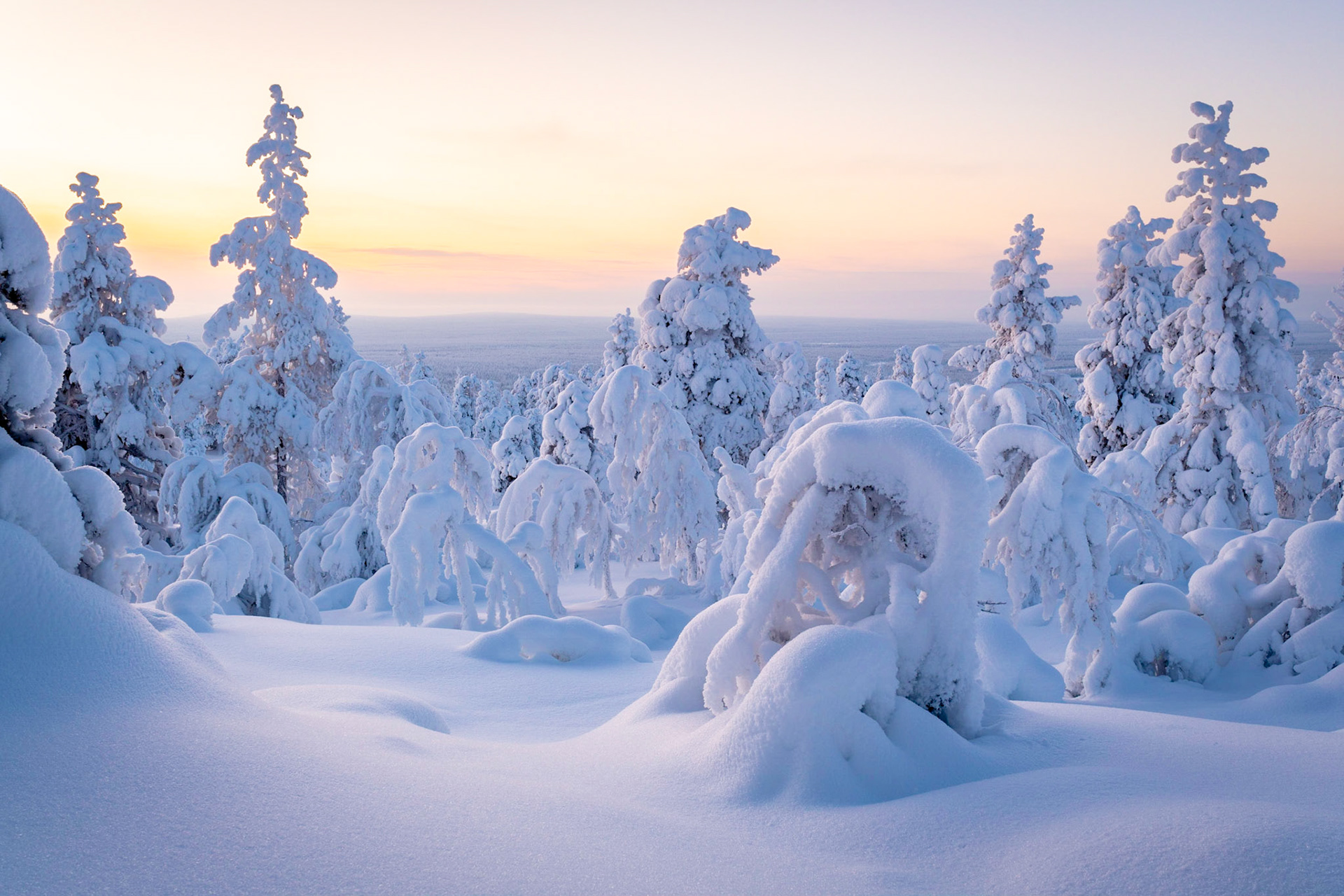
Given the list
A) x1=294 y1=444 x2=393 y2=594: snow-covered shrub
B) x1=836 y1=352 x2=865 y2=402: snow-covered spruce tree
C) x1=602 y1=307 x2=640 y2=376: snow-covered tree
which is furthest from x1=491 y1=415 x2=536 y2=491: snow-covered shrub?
x1=836 y1=352 x2=865 y2=402: snow-covered spruce tree

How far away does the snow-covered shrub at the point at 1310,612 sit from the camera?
8.55m

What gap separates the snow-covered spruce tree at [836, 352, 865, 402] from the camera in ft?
169

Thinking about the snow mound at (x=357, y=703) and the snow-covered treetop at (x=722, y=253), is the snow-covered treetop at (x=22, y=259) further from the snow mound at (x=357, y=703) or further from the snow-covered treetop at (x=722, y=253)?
the snow-covered treetop at (x=722, y=253)

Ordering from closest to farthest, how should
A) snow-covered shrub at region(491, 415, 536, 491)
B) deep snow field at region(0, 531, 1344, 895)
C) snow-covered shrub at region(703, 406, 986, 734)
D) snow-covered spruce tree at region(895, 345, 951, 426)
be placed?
1. deep snow field at region(0, 531, 1344, 895)
2. snow-covered shrub at region(703, 406, 986, 734)
3. snow-covered shrub at region(491, 415, 536, 491)
4. snow-covered spruce tree at region(895, 345, 951, 426)

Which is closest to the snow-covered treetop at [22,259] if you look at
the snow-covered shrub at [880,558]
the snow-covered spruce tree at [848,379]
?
the snow-covered shrub at [880,558]

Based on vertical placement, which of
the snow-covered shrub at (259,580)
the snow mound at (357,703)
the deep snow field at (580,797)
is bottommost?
the snow-covered shrub at (259,580)

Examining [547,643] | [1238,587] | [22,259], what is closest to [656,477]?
[547,643]

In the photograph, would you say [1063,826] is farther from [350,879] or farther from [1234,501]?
[1234,501]

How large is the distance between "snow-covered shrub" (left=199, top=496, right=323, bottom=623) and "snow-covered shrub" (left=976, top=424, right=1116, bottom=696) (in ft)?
38.3

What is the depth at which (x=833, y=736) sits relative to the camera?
12.3 ft

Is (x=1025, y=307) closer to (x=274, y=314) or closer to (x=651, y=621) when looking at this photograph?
(x=651, y=621)

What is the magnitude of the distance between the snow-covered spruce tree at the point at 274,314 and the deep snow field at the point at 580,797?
16.8m

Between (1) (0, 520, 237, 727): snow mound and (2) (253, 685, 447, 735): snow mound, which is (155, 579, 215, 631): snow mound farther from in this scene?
(1) (0, 520, 237, 727): snow mound

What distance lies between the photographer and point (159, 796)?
8.68 ft
